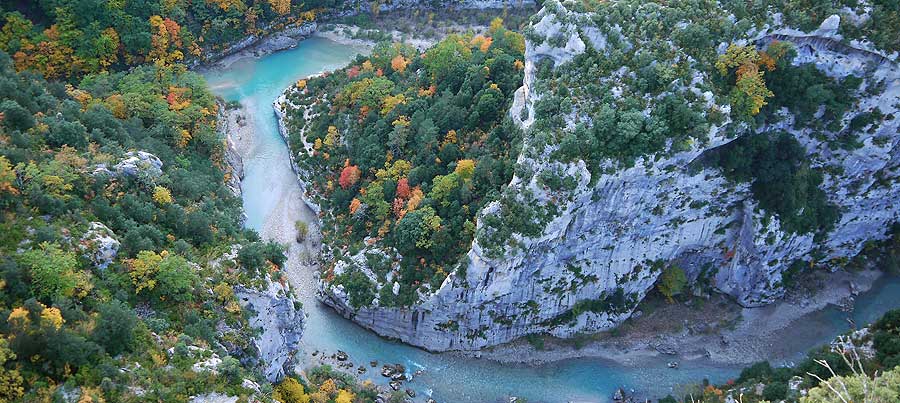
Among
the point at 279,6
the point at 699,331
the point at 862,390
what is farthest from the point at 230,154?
the point at 862,390

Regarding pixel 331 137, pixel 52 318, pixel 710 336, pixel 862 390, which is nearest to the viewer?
pixel 52 318

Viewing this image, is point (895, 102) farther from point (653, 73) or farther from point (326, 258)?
point (326, 258)

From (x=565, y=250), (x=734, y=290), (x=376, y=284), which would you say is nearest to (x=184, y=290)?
(x=376, y=284)

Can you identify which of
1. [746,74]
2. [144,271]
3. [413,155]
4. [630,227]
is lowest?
[630,227]

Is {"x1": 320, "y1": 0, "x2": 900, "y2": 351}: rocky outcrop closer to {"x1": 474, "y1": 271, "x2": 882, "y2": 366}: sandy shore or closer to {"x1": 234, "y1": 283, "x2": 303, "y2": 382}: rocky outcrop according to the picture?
{"x1": 474, "y1": 271, "x2": 882, "y2": 366}: sandy shore

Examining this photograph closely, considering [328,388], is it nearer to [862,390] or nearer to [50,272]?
[50,272]

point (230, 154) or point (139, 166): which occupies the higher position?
point (139, 166)

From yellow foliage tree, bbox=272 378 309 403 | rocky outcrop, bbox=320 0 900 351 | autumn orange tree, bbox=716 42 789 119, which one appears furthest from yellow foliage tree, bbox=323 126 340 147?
autumn orange tree, bbox=716 42 789 119
